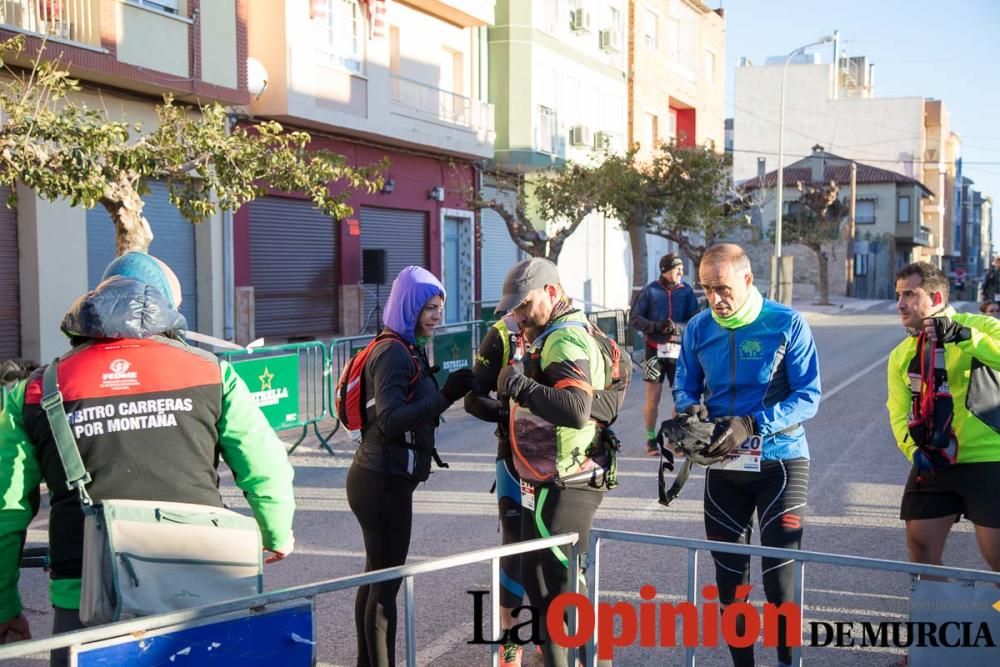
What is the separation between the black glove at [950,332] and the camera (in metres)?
4.78

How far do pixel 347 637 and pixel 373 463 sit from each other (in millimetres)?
1392

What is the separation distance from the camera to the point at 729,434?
14.4 ft

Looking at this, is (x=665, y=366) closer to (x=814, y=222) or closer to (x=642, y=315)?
(x=642, y=315)

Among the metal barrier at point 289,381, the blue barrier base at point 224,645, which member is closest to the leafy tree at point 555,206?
the metal barrier at point 289,381

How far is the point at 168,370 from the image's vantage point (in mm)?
3113

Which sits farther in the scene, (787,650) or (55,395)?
(787,650)

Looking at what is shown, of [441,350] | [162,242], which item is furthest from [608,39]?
[441,350]

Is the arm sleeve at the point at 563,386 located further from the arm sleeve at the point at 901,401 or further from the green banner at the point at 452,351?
the green banner at the point at 452,351

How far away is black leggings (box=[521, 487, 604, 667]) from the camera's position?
13.7 feet

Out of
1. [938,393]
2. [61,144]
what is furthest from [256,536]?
[61,144]

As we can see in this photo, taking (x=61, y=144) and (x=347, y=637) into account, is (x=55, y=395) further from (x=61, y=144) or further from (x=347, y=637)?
(x=61, y=144)

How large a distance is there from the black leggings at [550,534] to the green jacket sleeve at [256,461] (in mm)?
1215

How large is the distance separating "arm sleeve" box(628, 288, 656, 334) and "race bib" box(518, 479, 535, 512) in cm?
689

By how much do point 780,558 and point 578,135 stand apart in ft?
89.9
